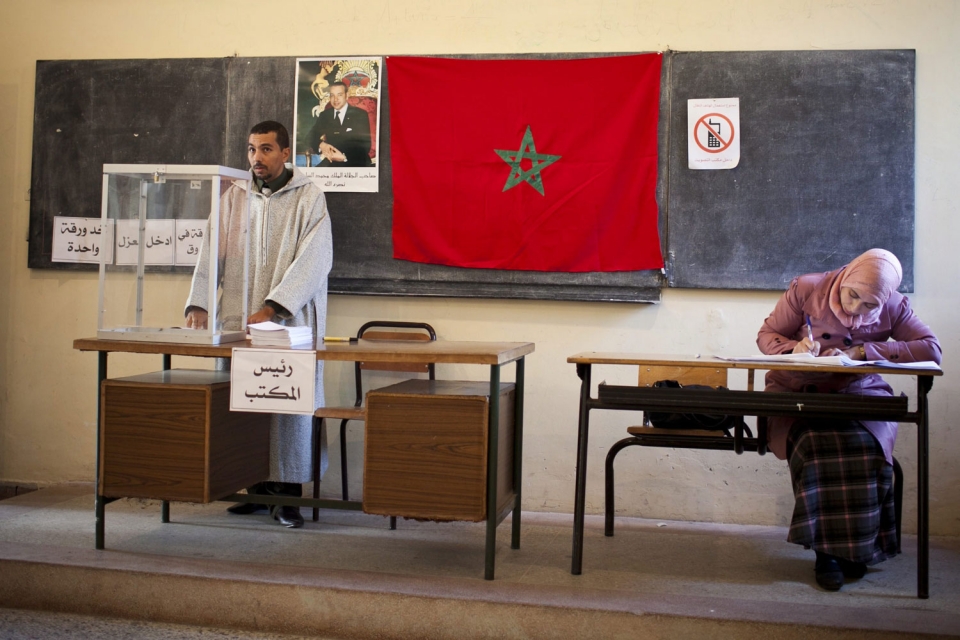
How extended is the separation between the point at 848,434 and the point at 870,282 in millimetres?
Result: 532

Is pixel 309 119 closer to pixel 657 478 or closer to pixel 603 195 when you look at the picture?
pixel 603 195

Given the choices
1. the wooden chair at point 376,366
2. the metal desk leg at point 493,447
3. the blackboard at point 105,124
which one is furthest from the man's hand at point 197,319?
the blackboard at point 105,124

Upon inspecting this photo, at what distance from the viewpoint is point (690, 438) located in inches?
133

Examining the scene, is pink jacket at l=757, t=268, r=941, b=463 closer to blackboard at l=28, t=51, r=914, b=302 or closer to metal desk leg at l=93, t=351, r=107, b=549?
blackboard at l=28, t=51, r=914, b=302

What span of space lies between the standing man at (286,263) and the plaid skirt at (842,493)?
193 cm

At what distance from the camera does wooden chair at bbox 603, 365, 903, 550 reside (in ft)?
10.6

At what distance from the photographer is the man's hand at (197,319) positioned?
311cm

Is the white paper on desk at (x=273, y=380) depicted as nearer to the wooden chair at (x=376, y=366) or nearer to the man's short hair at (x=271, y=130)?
the wooden chair at (x=376, y=366)

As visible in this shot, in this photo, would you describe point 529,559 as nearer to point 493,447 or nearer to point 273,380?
point 493,447

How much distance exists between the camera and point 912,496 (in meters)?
3.87

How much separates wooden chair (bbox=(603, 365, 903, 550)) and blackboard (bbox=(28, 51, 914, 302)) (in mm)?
547

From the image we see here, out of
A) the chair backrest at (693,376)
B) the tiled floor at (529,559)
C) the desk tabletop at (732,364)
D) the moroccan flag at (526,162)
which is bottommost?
the tiled floor at (529,559)

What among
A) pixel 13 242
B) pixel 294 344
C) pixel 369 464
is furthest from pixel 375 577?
pixel 13 242

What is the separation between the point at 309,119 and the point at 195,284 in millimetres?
1373
